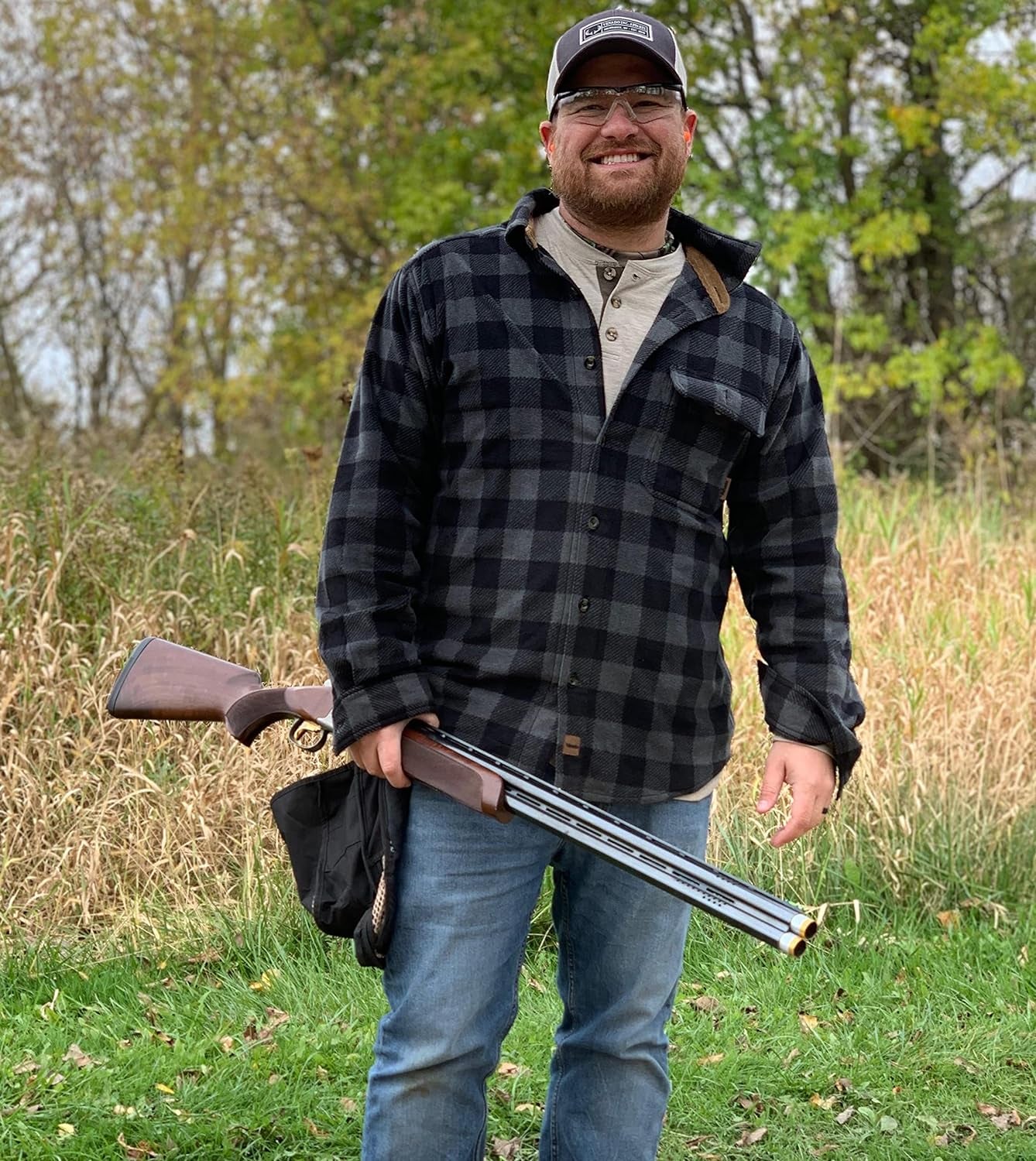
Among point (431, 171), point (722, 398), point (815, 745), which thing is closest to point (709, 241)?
point (722, 398)

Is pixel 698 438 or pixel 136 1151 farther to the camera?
pixel 136 1151

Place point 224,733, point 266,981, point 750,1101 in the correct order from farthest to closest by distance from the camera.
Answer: point 224,733
point 266,981
point 750,1101

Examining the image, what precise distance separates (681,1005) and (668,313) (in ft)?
7.81

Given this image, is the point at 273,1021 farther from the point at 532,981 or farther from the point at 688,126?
the point at 688,126

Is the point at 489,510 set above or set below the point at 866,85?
below

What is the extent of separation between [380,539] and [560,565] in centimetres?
31

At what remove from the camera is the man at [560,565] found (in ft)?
7.91

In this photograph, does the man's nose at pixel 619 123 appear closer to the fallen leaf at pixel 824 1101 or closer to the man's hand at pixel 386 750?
the man's hand at pixel 386 750

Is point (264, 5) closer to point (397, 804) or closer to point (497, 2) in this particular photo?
point (497, 2)

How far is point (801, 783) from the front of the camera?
2.68 metres

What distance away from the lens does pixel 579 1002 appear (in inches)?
105

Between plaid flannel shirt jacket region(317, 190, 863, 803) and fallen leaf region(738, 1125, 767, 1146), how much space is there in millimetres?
1412

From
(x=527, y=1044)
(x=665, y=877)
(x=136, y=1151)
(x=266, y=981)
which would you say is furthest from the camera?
(x=266, y=981)

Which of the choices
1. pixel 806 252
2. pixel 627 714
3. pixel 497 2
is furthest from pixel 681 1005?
pixel 497 2
